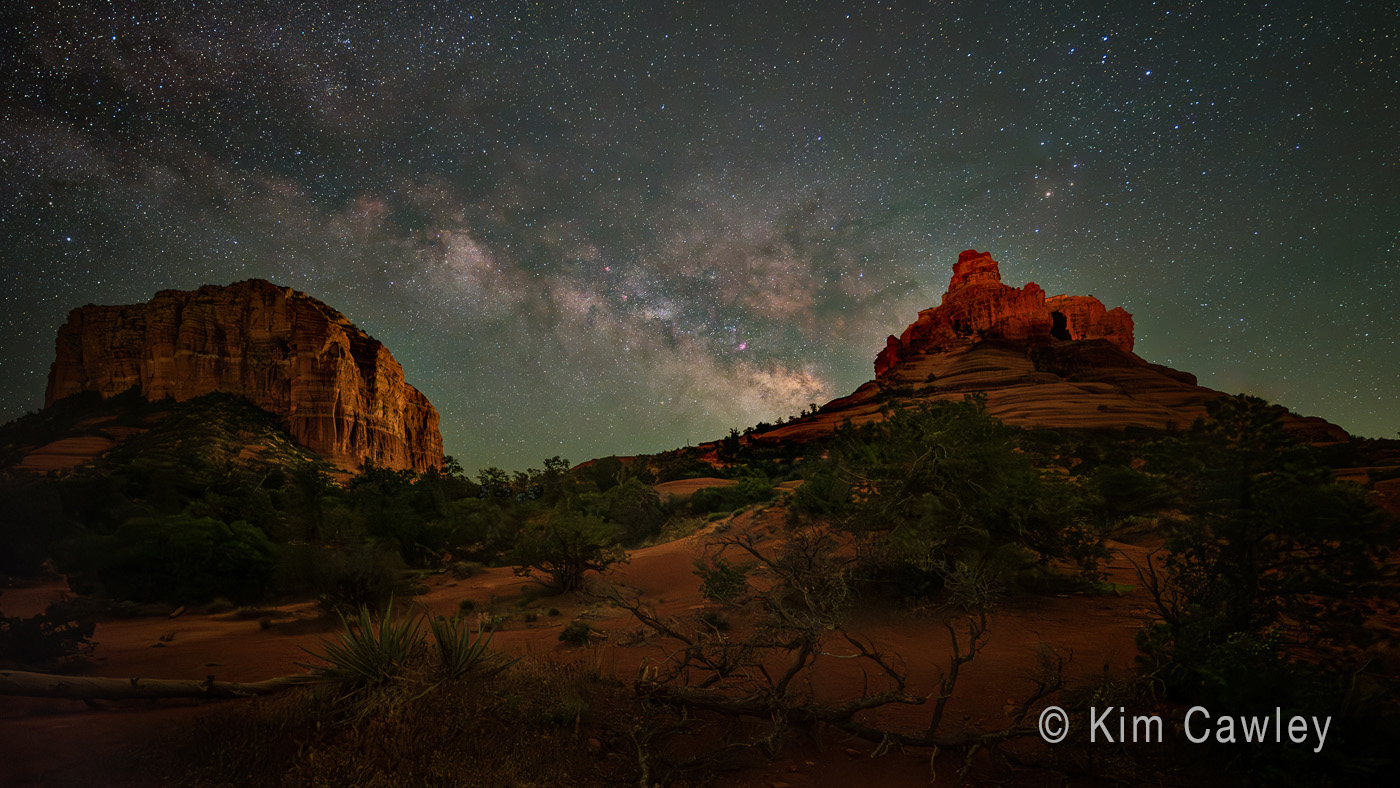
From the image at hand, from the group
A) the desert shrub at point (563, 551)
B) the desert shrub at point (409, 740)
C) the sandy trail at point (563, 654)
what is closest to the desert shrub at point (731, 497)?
the sandy trail at point (563, 654)

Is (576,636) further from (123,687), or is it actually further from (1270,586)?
(1270,586)

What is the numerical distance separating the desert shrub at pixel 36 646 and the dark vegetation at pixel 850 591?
3 centimetres

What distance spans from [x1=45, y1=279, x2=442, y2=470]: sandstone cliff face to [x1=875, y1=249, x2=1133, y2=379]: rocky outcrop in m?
71.4

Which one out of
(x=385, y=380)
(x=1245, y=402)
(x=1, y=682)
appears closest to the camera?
(x=1, y=682)

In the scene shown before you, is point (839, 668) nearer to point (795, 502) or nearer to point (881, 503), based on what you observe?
point (881, 503)

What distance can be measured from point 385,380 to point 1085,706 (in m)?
87.5

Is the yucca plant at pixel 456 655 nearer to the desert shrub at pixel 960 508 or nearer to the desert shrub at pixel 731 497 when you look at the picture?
the desert shrub at pixel 960 508

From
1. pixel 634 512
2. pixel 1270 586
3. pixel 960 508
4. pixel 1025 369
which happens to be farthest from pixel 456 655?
pixel 1025 369

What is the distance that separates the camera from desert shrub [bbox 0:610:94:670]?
591cm

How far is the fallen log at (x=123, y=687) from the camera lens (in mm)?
4410

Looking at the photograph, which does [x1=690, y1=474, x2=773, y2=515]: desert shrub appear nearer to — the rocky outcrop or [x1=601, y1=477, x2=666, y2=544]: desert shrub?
[x1=601, y1=477, x2=666, y2=544]: desert shrub

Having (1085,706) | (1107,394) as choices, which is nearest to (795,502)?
(1085,706)

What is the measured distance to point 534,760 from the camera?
4090 millimetres
